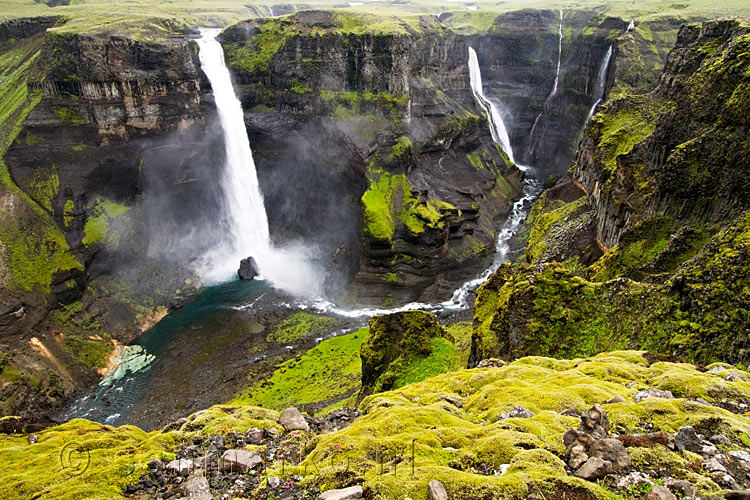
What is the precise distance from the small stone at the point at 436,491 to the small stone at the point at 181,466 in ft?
20.3

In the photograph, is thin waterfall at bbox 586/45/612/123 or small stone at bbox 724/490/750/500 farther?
thin waterfall at bbox 586/45/612/123

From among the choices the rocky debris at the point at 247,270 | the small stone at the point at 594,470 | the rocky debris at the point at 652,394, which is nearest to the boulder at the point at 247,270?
the rocky debris at the point at 247,270

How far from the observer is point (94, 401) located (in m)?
39.6

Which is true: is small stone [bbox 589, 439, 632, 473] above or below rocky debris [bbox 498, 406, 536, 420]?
above

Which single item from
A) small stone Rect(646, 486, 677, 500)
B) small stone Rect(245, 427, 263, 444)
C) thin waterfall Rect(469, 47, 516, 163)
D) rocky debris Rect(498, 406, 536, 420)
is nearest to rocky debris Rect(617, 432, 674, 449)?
small stone Rect(646, 486, 677, 500)

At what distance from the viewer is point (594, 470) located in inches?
325

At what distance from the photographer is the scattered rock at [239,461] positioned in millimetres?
11188

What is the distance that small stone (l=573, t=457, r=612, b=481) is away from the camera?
826 centimetres

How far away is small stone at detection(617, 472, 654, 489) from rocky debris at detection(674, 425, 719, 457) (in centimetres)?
130

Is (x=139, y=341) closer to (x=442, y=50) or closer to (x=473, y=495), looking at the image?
(x=473, y=495)

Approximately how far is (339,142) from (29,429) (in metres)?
51.1

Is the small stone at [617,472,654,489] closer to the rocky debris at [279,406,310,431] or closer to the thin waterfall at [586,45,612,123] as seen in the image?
the rocky debris at [279,406,310,431]

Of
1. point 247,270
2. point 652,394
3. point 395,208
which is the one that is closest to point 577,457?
point 652,394

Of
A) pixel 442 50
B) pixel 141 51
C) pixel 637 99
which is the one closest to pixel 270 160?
pixel 141 51
